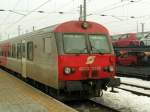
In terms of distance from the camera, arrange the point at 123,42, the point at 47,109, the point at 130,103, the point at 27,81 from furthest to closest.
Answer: the point at 123,42 < the point at 27,81 < the point at 130,103 < the point at 47,109

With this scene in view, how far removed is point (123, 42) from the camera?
Result: 25984mm

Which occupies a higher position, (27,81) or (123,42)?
(123,42)

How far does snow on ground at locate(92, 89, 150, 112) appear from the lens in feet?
36.3

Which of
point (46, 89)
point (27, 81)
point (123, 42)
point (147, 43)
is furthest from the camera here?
point (123, 42)

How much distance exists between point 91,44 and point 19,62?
7.05 m

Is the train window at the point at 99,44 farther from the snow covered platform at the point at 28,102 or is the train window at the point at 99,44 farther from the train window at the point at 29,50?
the train window at the point at 29,50

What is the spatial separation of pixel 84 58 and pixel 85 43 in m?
0.64

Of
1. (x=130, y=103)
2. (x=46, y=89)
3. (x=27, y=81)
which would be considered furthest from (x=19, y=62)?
(x=130, y=103)

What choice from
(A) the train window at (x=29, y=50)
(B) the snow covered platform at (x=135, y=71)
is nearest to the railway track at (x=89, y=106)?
(A) the train window at (x=29, y=50)

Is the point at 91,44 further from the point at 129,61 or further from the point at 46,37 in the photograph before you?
the point at 129,61

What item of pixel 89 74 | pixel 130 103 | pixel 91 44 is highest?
pixel 91 44

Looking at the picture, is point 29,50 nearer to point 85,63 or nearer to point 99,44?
point 99,44

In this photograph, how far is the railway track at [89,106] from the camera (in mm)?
11364

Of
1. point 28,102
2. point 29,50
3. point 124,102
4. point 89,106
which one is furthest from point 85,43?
point 29,50
